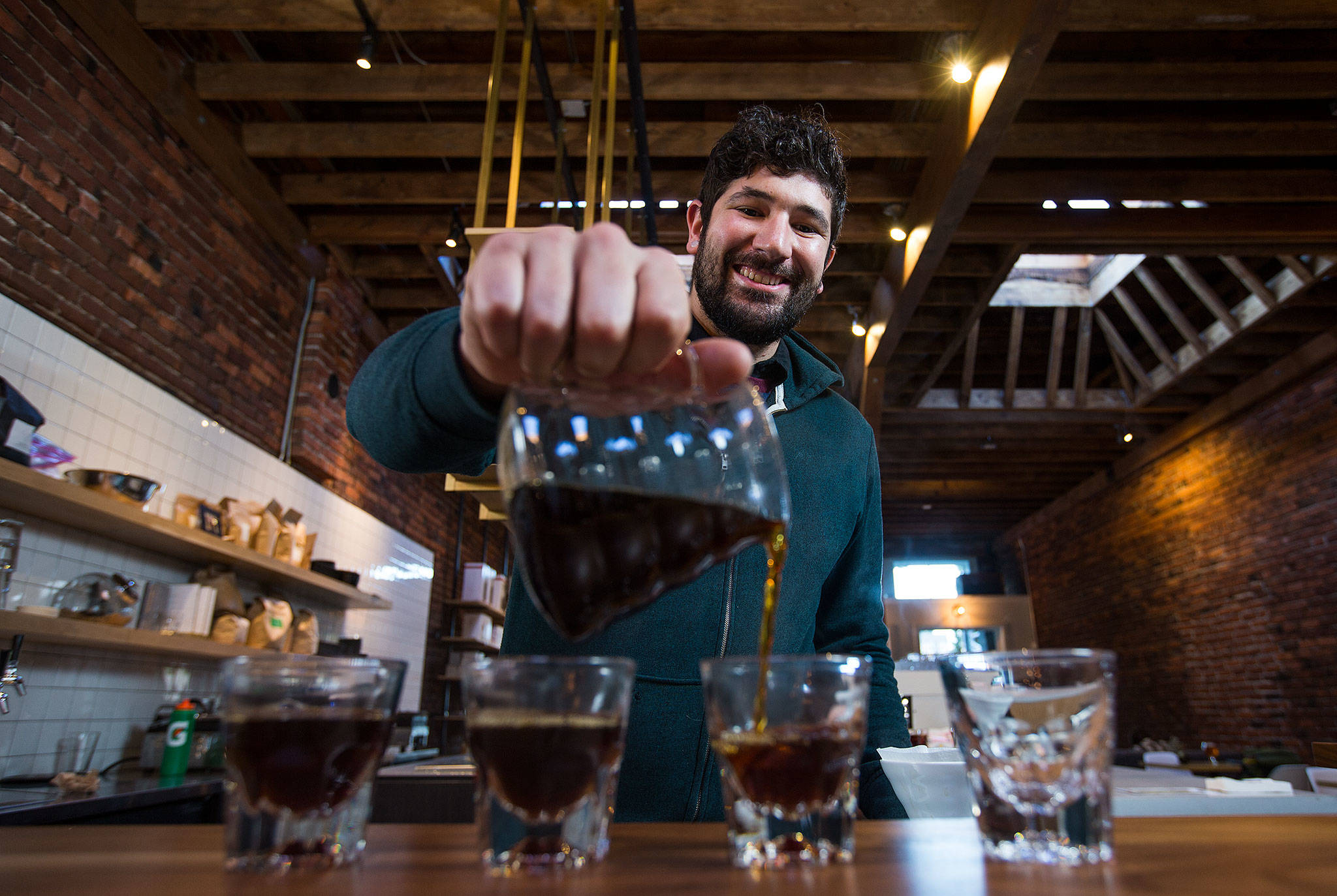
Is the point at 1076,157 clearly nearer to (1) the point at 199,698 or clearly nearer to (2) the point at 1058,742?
(2) the point at 1058,742

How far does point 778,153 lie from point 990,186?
3.27m

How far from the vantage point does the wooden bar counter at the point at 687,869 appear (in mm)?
403

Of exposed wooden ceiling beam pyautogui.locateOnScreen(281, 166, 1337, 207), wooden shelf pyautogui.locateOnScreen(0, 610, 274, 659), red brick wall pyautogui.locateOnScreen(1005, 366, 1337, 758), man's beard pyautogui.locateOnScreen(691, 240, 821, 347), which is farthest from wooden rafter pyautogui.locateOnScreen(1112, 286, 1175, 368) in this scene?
wooden shelf pyautogui.locateOnScreen(0, 610, 274, 659)

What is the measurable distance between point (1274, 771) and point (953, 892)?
472 centimetres

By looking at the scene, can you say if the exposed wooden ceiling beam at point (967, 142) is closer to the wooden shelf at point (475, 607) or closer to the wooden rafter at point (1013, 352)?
the wooden rafter at point (1013, 352)

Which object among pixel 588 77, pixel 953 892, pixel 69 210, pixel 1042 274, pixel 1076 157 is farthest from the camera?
pixel 1042 274

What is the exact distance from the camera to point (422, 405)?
79 centimetres

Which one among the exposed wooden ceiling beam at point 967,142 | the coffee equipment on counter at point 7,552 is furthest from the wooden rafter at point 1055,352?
the coffee equipment on counter at point 7,552

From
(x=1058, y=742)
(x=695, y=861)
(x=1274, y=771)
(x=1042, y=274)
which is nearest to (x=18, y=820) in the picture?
(x=695, y=861)

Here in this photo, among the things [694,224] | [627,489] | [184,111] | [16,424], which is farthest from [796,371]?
[184,111]

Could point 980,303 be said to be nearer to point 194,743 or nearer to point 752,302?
point 752,302

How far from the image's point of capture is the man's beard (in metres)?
1.51

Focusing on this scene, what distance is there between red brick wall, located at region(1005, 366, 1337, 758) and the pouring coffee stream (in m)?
7.12

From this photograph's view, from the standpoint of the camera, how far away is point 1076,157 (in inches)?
169
